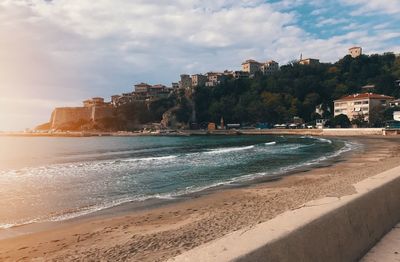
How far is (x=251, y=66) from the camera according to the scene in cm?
16988

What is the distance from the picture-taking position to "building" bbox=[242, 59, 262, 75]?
169875 millimetres

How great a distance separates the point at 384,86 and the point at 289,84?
32.5 metres

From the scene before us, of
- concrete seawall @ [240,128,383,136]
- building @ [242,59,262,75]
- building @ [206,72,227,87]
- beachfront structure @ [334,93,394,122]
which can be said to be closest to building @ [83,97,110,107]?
building @ [206,72,227,87]

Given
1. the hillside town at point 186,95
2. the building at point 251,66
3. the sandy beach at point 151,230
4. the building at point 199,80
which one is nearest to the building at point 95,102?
the hillside town at point 186,95

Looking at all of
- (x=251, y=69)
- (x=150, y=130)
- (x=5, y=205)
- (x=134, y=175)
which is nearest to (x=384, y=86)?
(x=251, y=69)

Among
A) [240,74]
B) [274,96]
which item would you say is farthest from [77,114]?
[274,96]

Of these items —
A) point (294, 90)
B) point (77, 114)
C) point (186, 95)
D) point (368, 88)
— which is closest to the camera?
point (368, 88)

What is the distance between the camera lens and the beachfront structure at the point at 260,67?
16788 cm

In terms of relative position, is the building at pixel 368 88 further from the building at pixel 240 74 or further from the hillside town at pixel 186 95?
the building at pixel 240 74

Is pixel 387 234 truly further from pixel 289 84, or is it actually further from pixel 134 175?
pixel 289 84

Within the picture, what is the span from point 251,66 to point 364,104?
255ft

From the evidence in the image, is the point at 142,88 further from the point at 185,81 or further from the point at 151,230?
the point at 151,230

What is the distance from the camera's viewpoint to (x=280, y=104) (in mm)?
128250

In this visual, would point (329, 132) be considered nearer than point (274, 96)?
Yes
